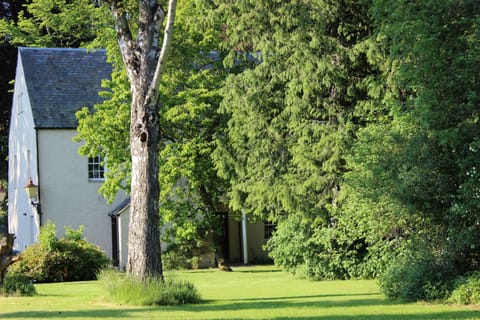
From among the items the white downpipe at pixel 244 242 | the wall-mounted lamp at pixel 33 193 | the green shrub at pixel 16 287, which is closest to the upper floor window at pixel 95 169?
the wall-mounted lamp at pixel 33 193

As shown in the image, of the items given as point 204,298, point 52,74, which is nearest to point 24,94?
point 52,74

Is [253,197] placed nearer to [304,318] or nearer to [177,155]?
[177,155]

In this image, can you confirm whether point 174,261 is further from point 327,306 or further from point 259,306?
point 327,306

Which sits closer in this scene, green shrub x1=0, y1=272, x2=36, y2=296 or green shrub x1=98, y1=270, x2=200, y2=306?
green shrub x1=98, y1=270, x2=200, y2=306

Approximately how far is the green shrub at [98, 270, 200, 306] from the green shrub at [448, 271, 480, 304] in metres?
5.07

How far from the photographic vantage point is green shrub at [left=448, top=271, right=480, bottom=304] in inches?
623

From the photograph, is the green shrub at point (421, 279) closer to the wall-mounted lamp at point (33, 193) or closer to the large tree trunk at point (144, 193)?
the large tree trunk at point (144, 193)

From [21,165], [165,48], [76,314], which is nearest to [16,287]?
[76,314]

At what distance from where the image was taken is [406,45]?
17531 mm

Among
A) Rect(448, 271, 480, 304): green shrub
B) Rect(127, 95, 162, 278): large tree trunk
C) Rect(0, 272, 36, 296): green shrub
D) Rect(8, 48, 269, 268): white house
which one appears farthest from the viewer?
Rect(8, 48, 269, 268): white house

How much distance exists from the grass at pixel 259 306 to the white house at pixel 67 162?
41.0 feet

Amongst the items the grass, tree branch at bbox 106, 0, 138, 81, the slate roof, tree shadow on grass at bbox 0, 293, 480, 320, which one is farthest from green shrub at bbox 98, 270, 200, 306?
the slate roof

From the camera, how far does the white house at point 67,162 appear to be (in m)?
35.5

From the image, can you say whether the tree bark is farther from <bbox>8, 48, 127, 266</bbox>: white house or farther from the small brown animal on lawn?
<bbox>8, 48, 127, 266</bbox>: white house
